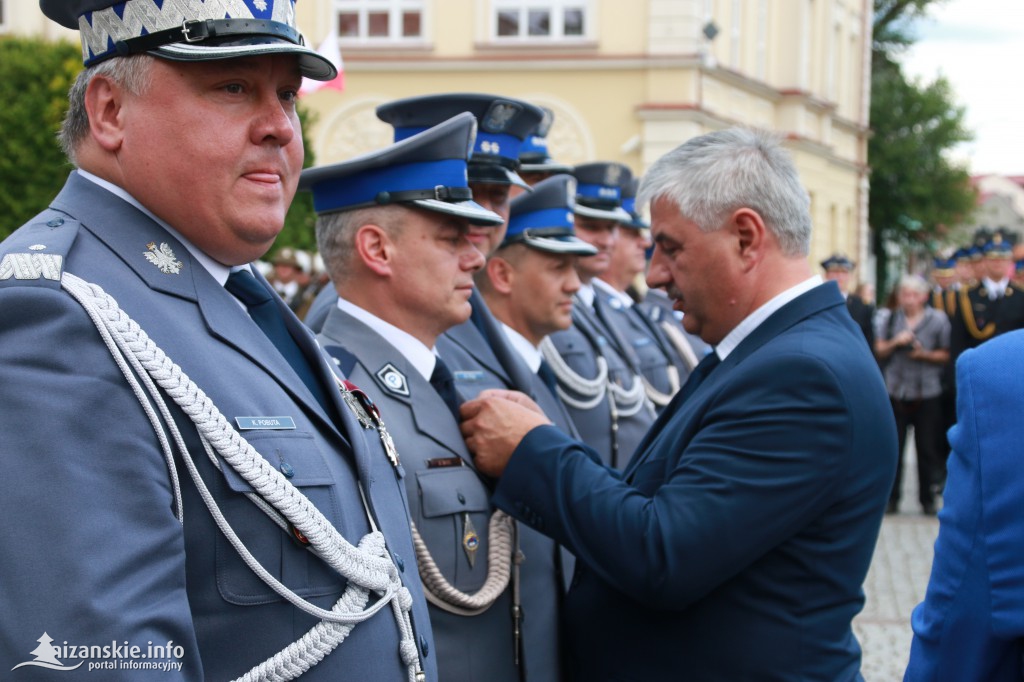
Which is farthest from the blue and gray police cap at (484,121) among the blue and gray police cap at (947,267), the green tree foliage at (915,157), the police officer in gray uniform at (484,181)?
the green tree foliage at (915,157)

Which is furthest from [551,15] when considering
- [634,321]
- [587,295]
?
[587,295]

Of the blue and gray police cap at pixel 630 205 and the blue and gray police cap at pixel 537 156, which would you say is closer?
the blue and gray police cap at pixel 537 156

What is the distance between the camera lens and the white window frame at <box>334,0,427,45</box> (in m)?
21.3

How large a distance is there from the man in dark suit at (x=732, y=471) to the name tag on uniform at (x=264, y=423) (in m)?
1.09

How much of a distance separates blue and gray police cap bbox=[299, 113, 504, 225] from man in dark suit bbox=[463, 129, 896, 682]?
48cm

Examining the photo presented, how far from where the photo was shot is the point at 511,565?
10.7ft

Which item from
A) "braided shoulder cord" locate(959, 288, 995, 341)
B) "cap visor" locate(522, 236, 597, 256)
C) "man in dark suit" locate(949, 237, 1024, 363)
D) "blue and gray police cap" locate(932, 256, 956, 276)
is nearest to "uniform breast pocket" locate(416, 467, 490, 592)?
"cap visor" locate(522, 236, 597, 256)

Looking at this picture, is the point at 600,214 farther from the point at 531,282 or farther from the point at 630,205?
the point at 531,282

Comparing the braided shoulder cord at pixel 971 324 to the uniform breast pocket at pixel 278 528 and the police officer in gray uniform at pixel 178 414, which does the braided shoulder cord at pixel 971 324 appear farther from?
the uniform breast pocket at pixel 278 528

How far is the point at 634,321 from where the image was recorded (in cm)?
682

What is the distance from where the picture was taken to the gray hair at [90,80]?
2002 mm

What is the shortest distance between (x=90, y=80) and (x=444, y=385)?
1.50m

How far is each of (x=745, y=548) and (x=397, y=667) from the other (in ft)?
3.06

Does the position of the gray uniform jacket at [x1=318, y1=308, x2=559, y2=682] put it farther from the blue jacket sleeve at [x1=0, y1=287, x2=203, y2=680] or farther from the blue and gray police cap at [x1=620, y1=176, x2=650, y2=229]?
the blue and gray police cap at [x1=620, y1=176, x2=650, y2=229]
